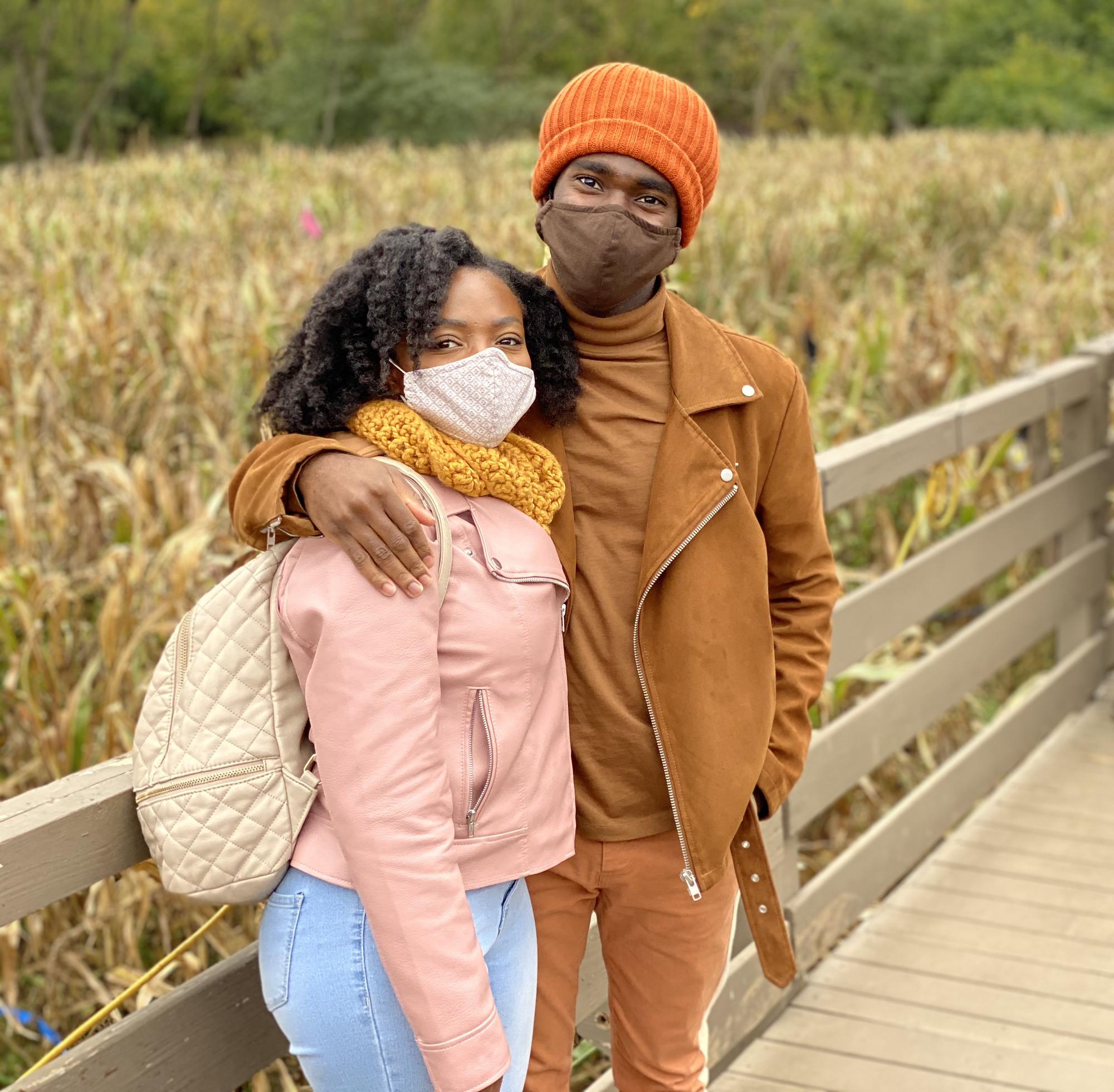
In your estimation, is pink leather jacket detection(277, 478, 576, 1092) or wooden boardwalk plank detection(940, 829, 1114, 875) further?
wooden boardwalk plank detection(940, 829, 1114, 875)

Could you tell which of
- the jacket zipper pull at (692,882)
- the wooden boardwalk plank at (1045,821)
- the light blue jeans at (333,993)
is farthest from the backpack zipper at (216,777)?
the wooden boardwalk plank at (1045,821)

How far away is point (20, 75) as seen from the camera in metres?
35.0

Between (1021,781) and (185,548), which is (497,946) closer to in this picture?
(185,548)

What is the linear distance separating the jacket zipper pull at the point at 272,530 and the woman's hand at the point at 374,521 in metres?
0.04

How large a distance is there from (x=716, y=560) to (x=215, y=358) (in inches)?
138

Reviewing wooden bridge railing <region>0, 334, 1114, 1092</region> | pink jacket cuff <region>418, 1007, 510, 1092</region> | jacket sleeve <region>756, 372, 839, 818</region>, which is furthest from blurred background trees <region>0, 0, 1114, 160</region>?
pink jacket cuff <region>418, 1007, 510, 1092</region>

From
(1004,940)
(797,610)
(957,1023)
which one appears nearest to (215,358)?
(1004,940)

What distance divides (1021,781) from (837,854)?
59 centimetres

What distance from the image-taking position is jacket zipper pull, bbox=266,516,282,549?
1.44 m

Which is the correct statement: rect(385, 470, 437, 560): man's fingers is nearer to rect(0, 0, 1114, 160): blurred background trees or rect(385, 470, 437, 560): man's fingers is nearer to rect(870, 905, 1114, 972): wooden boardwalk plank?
rect(870, 905, 1114, 972): wooden boardwalk plank

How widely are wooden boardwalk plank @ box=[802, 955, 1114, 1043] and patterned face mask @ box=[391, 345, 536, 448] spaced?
73.1 inches

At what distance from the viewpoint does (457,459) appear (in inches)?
58.1

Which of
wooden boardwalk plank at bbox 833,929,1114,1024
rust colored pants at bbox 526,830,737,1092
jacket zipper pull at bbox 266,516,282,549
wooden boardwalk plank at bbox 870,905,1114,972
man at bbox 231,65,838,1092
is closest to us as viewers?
jacket zipper pull at bbox 266,516,282,549

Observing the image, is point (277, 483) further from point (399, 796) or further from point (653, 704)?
point (653, 704)
